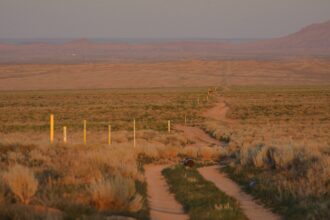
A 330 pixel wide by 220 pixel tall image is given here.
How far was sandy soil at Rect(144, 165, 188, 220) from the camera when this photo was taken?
1023cm

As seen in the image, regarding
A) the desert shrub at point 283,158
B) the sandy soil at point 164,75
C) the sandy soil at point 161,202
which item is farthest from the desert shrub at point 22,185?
the sandy soil at point 164,75

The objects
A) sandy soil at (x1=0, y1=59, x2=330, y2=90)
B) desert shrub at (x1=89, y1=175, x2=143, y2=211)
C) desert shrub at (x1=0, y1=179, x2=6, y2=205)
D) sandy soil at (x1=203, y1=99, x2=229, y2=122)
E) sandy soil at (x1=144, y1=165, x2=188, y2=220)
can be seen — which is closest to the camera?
desert shrub at (x1=0, y1=179, x2=6, y2=205)

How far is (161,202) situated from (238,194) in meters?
1.86

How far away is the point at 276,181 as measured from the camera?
41.7ft

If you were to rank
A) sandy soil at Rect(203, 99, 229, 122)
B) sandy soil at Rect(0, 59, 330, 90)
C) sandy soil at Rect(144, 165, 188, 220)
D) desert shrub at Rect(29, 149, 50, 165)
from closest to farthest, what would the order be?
1. sandy soil at Rect(144, 165, 188, 220)
2. desert shrub at Rect(29, 149, 50, 165)
3. sandy soil at Rect(203, 99, 229, 122)
4. sandy soil at Rect(0, 59, 330, 90)

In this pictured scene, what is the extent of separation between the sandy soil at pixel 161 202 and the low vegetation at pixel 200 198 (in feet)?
0.46

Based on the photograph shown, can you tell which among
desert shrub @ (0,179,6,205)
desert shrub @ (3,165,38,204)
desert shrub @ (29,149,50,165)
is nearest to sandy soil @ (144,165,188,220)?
desert shrub @ (3,165,38,204)

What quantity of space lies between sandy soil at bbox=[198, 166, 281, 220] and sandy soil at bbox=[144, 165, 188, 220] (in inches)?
46.8

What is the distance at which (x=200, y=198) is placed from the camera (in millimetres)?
11664

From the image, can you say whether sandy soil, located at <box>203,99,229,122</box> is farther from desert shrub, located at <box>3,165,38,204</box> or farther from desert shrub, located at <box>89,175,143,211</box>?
desert shrub, located at <box>3,165,38,204</box>

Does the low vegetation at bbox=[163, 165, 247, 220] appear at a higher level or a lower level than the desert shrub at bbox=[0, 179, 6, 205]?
lower

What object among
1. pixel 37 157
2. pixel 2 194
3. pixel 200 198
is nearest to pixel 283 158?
pixel 200 198

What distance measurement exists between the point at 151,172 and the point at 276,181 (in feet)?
17.5

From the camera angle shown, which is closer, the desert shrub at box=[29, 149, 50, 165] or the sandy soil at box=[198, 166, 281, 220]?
the sandy soil at box=[198, 166, 281, 220]
